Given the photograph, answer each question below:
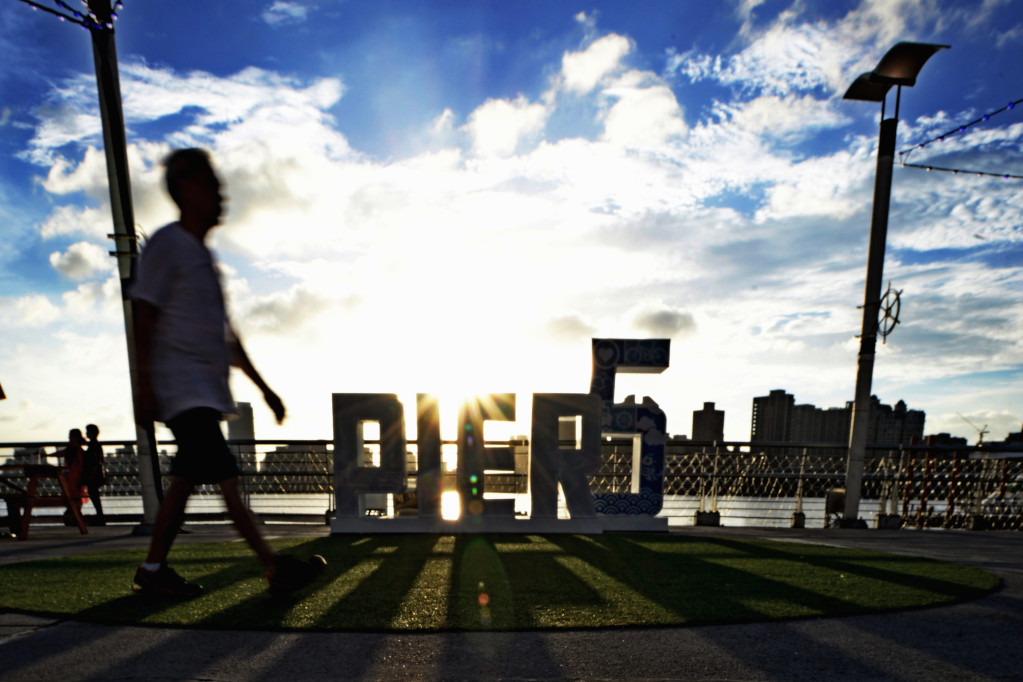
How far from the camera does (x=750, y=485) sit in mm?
8680

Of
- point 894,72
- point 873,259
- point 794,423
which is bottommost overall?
point 794,423

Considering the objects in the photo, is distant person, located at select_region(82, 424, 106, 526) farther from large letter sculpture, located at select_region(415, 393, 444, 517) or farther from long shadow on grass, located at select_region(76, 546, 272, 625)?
long shadow on grass, located at select_region(76, 546, 272, 625)

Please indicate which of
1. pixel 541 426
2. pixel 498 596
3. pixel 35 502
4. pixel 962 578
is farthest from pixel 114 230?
pixel 962 578

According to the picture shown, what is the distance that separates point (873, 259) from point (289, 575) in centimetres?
870

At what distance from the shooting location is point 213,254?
253cm

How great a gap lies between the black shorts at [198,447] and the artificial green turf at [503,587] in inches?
23.8

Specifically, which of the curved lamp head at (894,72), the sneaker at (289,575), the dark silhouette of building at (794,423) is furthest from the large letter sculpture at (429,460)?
→ the dark silhouette of building at (794,423)

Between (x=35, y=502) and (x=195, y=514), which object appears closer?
(x=35, y=502)

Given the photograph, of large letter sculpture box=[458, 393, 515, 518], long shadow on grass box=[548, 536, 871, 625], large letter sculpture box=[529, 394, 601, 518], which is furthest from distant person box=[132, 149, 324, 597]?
large letter sculpture box=[529, 394, 601, 518]

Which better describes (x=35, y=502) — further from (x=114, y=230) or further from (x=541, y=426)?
(x=541, y=426)

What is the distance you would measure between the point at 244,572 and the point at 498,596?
1710 mm

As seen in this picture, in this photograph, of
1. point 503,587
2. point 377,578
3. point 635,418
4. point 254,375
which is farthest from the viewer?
point 635,418

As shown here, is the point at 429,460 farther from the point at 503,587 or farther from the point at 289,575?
the point at 289,575

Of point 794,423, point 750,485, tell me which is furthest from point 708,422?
point 794,423
